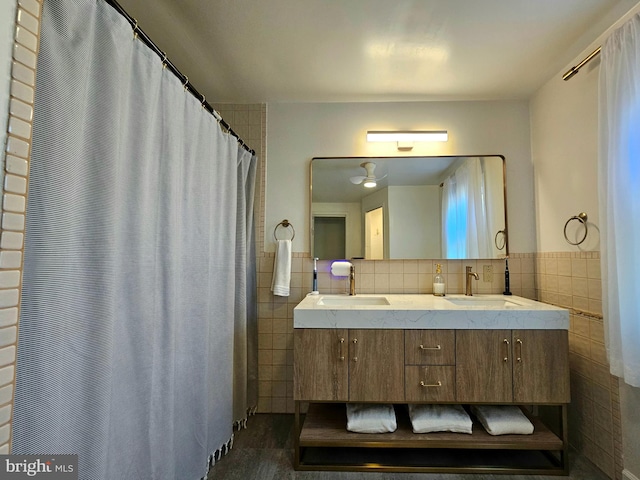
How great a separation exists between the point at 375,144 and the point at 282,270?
1.17 metres

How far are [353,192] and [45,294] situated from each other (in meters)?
1.85

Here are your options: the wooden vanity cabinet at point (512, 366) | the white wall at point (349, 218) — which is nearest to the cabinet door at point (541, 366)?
the wooden vanity cabinet at point (512, 366)

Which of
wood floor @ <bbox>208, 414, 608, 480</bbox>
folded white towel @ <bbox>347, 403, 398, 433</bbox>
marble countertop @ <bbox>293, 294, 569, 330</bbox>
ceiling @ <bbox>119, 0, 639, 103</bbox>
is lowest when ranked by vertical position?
A: wood floor @ <bbox>208, 414, 608, 480</bbox>

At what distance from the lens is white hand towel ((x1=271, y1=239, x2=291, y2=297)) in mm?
2135

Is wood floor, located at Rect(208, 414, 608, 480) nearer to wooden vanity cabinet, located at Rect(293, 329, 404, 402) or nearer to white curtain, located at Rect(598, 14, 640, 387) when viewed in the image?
wooden vanity cabinet, located at Rect(293, 329, 404, 402)

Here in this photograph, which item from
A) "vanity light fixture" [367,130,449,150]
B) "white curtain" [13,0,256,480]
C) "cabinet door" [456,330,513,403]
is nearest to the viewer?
"white curtain" [13,0,256,480]

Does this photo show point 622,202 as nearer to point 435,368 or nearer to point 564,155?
point 564,155

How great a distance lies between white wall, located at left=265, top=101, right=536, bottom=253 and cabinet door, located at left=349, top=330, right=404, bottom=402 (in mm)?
903

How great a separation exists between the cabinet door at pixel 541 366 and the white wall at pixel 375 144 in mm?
835

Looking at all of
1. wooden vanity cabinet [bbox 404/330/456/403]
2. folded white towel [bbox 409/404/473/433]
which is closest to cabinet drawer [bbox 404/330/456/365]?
wooden vanity cabinet [bbox 404/330/456/403]

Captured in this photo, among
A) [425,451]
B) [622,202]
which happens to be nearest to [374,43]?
[622,202]

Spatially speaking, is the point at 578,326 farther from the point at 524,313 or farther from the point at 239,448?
the point at 239,448

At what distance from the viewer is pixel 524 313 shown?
60.7 inches

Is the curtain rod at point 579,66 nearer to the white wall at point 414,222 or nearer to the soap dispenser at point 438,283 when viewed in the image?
the white wall at point 414,222
